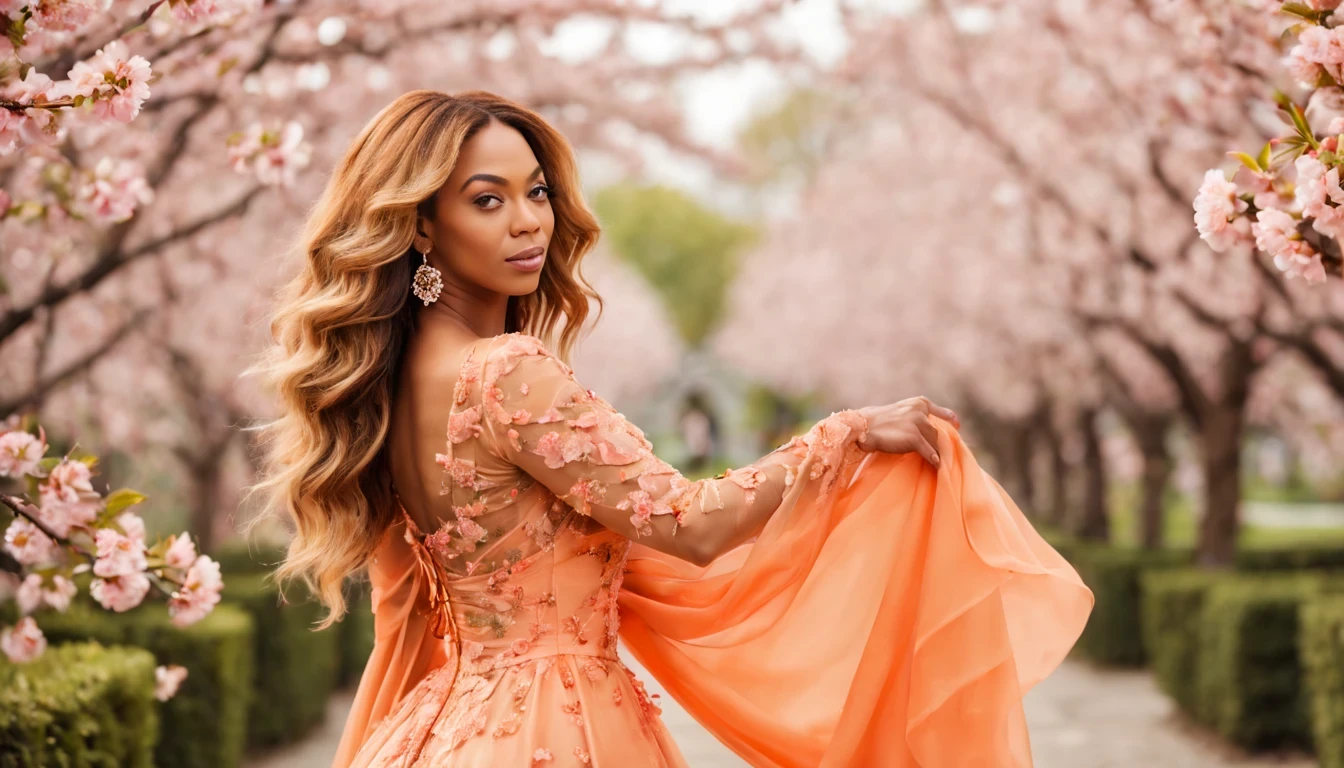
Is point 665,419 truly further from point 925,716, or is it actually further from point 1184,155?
point 925,716

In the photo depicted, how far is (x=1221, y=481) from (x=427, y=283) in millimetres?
9599

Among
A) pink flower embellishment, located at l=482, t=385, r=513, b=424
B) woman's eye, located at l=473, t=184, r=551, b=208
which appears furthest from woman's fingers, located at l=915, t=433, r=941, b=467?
woman's eye, located at l=473, t=184, r=551, b=208

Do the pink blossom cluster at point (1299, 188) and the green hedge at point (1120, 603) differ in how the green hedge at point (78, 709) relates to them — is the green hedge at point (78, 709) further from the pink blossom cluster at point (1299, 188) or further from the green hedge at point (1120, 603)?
the green hedge at point (1120, 603)

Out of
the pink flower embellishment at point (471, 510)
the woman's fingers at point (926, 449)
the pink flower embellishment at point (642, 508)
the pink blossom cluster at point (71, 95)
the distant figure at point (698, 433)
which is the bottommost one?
the distant figure at point (698, 433)

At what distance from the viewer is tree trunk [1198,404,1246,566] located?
426 inches

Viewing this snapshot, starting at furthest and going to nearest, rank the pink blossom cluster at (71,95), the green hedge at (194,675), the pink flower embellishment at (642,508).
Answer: the green hedge at (194,675)
the pink blossom cluster at (71,95)
the pink flower embellishment at (642,508)

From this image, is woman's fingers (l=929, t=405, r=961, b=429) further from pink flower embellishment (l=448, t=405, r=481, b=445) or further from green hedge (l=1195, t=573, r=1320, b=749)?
green hedge (l=1195, t=573, r=1320, b=749)

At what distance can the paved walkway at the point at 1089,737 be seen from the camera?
8.50 meters

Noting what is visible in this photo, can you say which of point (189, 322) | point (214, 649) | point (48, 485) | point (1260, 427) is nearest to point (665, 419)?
point (1260, 427)

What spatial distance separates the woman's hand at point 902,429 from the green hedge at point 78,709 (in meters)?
2.55

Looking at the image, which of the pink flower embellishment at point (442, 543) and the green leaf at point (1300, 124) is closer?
the pink flower embellishment at point (442, 543)

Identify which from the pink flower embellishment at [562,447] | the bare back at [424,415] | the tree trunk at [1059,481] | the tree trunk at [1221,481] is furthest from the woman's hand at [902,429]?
the tree trunk at [1059,481]

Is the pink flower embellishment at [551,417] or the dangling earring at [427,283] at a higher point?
the dangling earring at [427,283]

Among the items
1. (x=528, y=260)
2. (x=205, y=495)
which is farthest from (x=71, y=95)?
(x=205, y=495)
